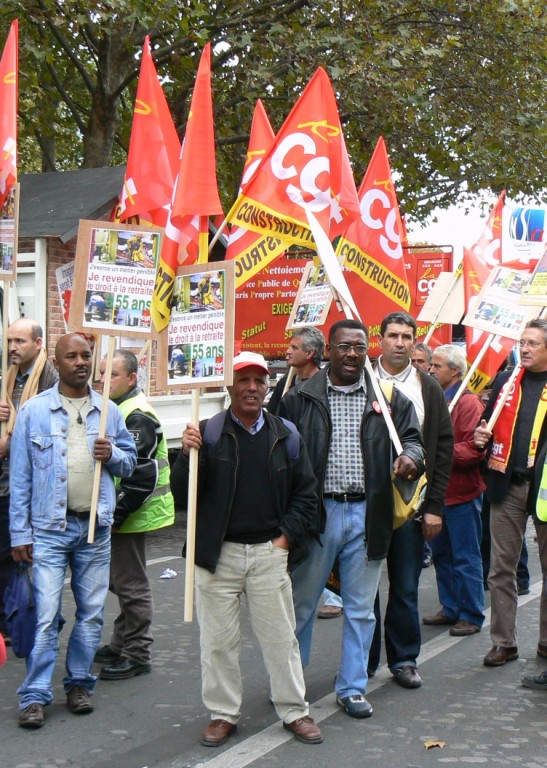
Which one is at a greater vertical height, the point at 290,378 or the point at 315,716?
the point at 290,378

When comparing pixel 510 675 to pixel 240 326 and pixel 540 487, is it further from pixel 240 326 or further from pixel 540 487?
pixel 240 326

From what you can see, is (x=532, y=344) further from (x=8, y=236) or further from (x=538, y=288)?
(x=8, y=236)

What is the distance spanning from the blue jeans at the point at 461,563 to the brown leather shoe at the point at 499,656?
723 mm

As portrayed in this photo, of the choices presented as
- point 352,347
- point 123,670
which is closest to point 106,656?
point 123,670

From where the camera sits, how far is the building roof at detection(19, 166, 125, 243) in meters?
12.1

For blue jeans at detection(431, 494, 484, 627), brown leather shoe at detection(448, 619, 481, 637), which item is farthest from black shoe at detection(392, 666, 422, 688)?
blue jeans at detection(431, 494, 484, 627)

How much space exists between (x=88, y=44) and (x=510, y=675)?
45.6ft

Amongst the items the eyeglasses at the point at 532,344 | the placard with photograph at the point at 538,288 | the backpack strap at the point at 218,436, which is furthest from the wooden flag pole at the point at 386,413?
the placard with photograph at the point at 538,288

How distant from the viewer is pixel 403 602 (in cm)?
572

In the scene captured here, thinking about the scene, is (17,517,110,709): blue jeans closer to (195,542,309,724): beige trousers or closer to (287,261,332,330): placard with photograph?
(195,542,309,724): beige trousers

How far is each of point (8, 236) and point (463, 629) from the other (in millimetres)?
3803

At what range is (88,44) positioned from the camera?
1706 cm

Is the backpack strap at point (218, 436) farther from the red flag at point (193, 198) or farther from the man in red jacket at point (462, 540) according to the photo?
the man in red jacket at point (462, 540)

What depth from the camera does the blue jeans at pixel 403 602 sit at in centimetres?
573
